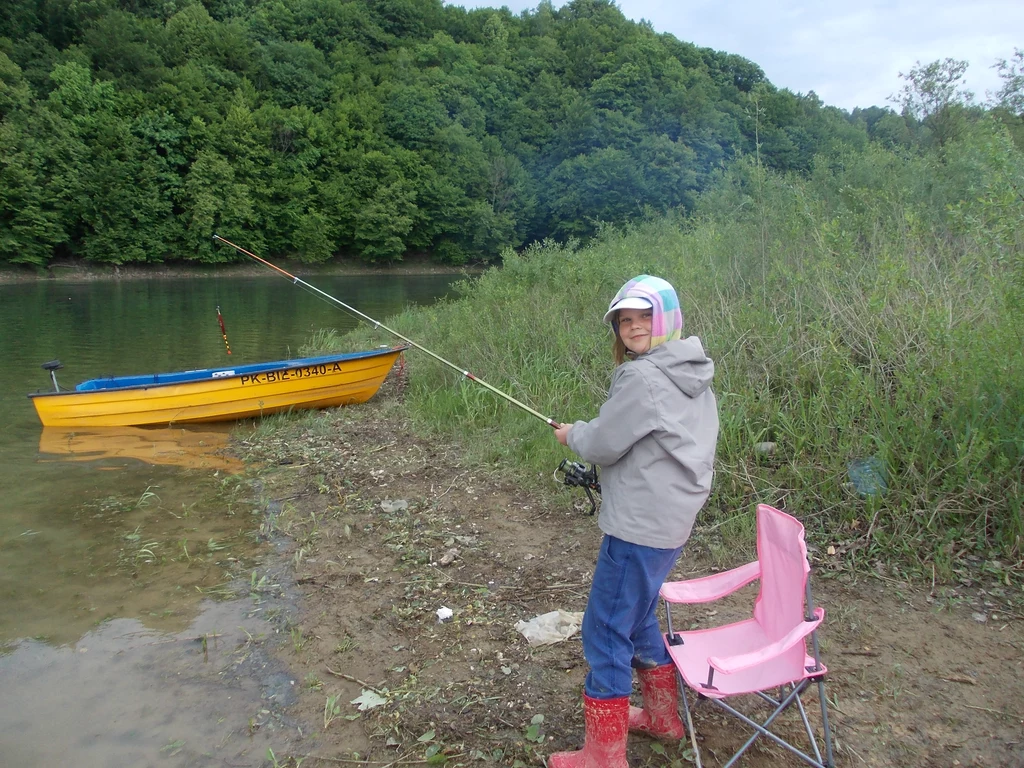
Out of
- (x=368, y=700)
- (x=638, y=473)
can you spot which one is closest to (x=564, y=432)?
(x=638, y=473)

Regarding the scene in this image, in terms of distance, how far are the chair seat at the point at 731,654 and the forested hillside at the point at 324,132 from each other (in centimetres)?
2635

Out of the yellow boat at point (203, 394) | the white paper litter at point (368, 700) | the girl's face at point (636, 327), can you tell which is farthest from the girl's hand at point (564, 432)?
the yellow boat at point (203, 394)

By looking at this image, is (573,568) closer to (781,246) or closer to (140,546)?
(140,546)

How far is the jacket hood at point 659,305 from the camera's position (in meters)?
2.40

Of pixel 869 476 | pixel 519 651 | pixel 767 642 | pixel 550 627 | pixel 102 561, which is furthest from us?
pixel 102 561

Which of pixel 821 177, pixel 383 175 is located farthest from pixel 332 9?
pixel 821 177

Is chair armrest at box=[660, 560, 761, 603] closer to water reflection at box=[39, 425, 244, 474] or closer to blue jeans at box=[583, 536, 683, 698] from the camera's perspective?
blue jeans at box=[583, 536, 683, 698]

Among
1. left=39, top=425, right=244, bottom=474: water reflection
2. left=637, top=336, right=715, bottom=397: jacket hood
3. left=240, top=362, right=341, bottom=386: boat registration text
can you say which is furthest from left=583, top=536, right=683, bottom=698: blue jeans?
left=240, top=362, right=341, bottom=386: boat registration text

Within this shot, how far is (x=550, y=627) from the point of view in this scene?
3650 millimetres

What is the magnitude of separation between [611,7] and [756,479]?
90799 mm

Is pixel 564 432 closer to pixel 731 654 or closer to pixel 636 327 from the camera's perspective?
pixel 636 327

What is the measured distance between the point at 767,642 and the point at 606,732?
75 cm

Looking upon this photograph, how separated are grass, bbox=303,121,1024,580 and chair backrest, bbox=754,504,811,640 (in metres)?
1.49

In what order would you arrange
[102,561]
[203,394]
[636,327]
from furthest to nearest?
[203,394]
[102,561]
[636,327]
